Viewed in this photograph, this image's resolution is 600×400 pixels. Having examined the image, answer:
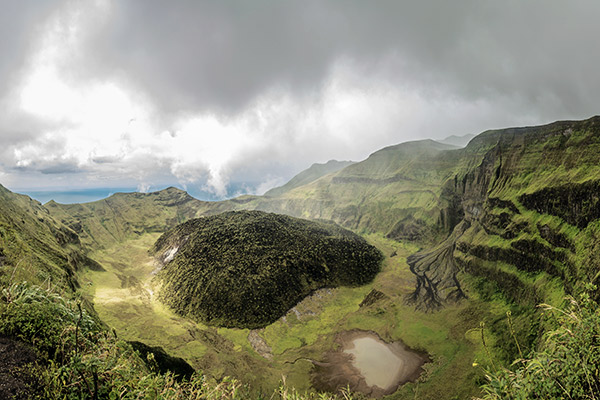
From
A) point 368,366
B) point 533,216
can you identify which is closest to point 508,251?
point 533,216

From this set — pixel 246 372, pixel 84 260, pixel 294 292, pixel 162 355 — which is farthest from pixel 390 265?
pixel 84 260

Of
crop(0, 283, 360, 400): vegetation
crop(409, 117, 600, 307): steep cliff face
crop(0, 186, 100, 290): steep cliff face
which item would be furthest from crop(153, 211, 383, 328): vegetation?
crop(0, 283, 360, 400): vegetation

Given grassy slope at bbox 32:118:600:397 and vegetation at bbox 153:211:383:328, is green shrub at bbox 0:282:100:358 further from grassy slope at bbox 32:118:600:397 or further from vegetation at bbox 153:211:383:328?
vegetation at bbox 153:211:383:328

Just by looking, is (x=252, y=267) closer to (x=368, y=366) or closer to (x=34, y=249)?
(x=368, y=366)

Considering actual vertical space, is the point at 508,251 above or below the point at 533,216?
below

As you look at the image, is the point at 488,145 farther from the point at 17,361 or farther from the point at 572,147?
the point at 17,361

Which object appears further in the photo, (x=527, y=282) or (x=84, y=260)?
(x=84, y=260)

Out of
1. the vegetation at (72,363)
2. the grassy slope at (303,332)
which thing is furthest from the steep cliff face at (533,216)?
the vegetation at (72,363)
